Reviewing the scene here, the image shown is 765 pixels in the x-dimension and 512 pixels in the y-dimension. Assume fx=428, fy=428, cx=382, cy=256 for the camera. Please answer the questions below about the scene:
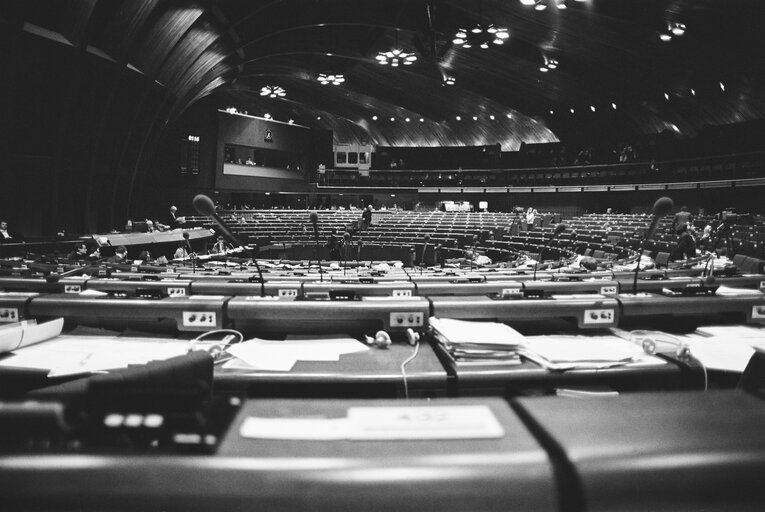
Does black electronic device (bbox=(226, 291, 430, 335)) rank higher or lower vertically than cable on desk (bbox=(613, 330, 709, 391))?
higher

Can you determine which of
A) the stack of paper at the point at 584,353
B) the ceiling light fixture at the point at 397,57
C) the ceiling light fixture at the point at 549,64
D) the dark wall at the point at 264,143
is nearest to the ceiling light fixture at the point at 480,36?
the ceiling light fixture at the point at 549,64

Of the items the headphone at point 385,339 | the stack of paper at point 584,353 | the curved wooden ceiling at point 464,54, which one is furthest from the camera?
the curved wooden ceiling at point 464,54

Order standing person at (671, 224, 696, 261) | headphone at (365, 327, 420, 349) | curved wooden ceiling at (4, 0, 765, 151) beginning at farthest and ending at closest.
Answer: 1. curved wooden ceiling at (4, 0, 765, 151)
2. standing person at (671, 224, 696, 261)
3. headphone at (365, 327, 420, 349)

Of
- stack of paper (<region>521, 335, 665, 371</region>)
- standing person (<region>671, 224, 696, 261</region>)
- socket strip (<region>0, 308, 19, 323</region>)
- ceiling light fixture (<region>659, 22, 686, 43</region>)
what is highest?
ceiling light fixture (<region>659, 22, 686, 43</region>)

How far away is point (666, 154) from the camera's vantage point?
73.9 feet

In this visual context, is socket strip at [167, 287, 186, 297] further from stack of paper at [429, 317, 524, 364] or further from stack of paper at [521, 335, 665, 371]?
stack of paper at [521, 335, 665, 371]

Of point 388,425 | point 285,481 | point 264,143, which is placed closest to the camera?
point 285,481

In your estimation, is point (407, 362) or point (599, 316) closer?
point (407, 362)

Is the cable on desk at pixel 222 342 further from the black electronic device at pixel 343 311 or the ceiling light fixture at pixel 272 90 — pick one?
the ceiling light fixture at pixel 272 90

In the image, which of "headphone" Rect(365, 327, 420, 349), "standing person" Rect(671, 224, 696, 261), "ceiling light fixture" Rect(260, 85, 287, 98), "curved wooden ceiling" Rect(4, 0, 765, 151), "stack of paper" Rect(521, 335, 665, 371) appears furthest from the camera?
"ceiling light fixture" Rect(260, 85, 287, 98)

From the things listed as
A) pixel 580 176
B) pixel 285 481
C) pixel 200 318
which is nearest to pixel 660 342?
pixel 285 481

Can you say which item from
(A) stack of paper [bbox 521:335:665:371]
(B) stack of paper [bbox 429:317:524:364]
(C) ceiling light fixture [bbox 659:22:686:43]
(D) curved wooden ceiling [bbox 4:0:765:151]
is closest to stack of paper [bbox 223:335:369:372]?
(B) stack of paper [bbox 429:317:524:364]

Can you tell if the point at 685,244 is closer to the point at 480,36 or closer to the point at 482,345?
the point at 482,345

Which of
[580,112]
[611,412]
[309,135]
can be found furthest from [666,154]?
[611,412]
